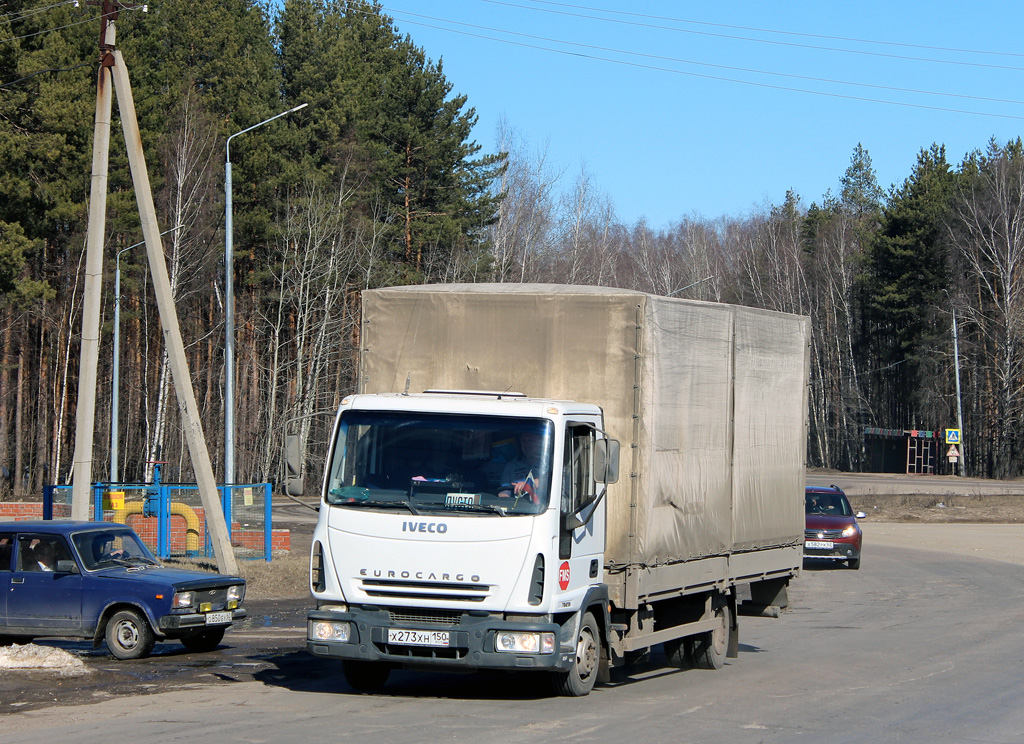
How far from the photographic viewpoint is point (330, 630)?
30.0ft

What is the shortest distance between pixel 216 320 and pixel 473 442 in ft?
144

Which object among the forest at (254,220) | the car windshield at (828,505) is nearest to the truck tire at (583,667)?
the car windshield at (828,505)

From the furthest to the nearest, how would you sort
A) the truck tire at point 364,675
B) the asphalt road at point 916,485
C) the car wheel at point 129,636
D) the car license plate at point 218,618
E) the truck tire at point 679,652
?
the asphalt road at point 916,485
the car license plate at point 218,618
the car wheel at point 129,636
the truck tire at point 679,652
the truck tire at point 364,675

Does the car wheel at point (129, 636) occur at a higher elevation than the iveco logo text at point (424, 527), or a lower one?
lower

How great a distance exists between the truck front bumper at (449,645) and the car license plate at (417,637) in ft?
0.06

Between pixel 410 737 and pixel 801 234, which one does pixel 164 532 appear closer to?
pixel 410 737

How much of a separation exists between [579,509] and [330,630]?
2.16 meters

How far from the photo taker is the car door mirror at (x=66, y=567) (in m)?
12.5

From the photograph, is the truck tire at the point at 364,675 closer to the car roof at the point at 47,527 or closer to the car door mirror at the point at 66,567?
the car door mirror at the point at 66,567

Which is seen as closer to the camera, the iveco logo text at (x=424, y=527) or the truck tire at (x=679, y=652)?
the iveco logo text at (x=424, y=527)

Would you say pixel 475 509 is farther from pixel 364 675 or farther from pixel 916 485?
pixel 916 485

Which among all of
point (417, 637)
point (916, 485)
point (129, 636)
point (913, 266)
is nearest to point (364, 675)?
point (417, 637)

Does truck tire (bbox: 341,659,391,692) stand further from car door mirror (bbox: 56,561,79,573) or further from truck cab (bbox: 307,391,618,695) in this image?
car door mirror (bbox: 56,561,79,573)

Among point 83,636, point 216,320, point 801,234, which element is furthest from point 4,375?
point 801,234
